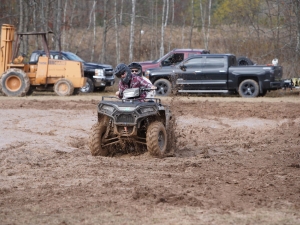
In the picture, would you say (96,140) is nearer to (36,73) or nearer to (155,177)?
(155,177)

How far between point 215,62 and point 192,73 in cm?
96

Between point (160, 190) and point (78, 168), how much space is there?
2125mm

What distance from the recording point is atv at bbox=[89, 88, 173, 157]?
1195 cm

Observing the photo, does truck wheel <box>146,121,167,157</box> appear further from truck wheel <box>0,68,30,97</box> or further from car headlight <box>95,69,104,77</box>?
car headlight <box>95,69,104,77</box>

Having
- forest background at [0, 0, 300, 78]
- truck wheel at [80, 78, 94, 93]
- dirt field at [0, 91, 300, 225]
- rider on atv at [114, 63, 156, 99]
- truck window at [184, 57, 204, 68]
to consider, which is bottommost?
dirt field at [0, 91, 300, 225]

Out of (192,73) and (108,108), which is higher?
(192,73)

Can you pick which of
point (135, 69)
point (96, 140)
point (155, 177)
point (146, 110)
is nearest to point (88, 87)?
point (135, 69)

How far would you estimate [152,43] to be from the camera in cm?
5034

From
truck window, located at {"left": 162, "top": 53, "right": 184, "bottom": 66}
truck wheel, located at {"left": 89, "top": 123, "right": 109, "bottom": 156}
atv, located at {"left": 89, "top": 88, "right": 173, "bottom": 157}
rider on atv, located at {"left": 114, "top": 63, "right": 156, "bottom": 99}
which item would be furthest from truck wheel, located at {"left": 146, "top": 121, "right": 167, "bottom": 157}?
truck window, located at {"left": 162, "top": 53, "right": 184, "bottom": 66}

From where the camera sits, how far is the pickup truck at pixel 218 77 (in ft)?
87.4

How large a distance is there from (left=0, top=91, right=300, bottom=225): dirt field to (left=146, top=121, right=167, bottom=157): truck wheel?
18cm

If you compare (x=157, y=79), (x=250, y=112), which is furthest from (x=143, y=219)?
(x=157, y=79)

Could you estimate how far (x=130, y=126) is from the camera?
39.4 feet

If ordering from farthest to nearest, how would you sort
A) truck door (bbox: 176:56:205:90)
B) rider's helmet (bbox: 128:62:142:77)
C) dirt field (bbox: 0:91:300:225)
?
truck door (bbox: 176:56:205:90)
rider's helmet (bbox: 128:62:142:77)
dirt field (bbox: 0:91:300:225)
